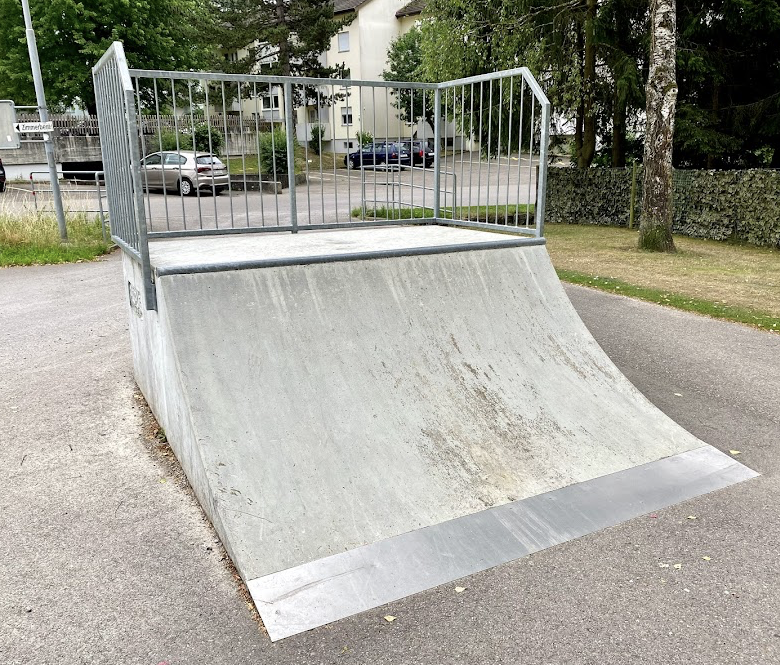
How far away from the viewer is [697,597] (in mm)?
2746

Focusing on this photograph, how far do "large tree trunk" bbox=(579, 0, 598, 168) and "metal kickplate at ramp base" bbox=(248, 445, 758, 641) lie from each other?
46.2 feet

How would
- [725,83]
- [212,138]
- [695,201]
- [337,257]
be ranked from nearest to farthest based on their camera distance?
[337,257] → [212,138] → [695,201] → [725,83]

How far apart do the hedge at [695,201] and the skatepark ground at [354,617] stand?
33.4ft

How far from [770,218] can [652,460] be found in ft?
37.9

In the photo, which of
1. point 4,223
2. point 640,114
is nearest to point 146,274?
point 4,223

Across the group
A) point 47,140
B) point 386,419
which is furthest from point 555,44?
point 386,419

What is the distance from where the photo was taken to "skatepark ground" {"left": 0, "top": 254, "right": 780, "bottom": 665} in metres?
2.47

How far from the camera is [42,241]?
12.4m

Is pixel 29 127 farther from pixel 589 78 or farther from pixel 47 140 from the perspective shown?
pixel 589 78

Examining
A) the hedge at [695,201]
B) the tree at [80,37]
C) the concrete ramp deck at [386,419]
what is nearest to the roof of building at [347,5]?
the tree at [80,37]

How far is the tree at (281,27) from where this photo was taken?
3130 centimetres

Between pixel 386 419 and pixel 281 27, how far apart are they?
31.7m

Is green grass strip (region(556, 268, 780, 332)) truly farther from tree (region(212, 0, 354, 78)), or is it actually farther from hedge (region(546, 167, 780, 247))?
tree (region(212, 0, 354, 78))

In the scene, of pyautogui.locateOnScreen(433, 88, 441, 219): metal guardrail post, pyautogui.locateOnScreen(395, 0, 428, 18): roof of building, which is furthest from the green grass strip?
pyautogui.locateOnScreen(395, 0, 428, 18): roof of building
